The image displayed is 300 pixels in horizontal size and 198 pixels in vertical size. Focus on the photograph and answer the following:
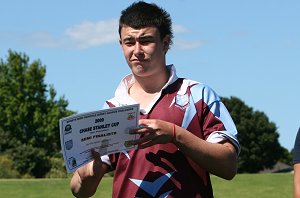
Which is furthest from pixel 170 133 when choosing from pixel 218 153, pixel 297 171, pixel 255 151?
pixel 255 151

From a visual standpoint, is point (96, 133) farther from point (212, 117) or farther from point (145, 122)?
point (212, 117)

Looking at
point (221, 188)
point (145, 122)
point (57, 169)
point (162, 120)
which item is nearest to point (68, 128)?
point (145, 122)

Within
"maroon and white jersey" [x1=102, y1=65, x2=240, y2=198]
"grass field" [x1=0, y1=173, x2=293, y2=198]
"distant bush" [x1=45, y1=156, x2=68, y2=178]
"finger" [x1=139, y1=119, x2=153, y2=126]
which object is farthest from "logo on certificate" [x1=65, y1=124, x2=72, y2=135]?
"distant bush" [x1=45, y1=156, x2=68, y2=178]

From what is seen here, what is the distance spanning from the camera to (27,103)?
236 feet

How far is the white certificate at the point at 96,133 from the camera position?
12.6ft

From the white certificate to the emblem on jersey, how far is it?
35cm

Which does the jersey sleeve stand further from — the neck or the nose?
the nose

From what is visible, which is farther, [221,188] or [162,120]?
[221,188]

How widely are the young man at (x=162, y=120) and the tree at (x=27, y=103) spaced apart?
2645 inches

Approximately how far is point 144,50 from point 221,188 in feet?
66.1

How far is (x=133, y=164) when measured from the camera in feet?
13.6

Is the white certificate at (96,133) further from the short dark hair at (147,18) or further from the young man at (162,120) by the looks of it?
the short dark hair at (147,18)

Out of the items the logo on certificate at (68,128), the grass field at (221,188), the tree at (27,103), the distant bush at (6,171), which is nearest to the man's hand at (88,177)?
the logo on certificate at (68,128)

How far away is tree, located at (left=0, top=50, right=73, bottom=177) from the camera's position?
71750 millimetres
